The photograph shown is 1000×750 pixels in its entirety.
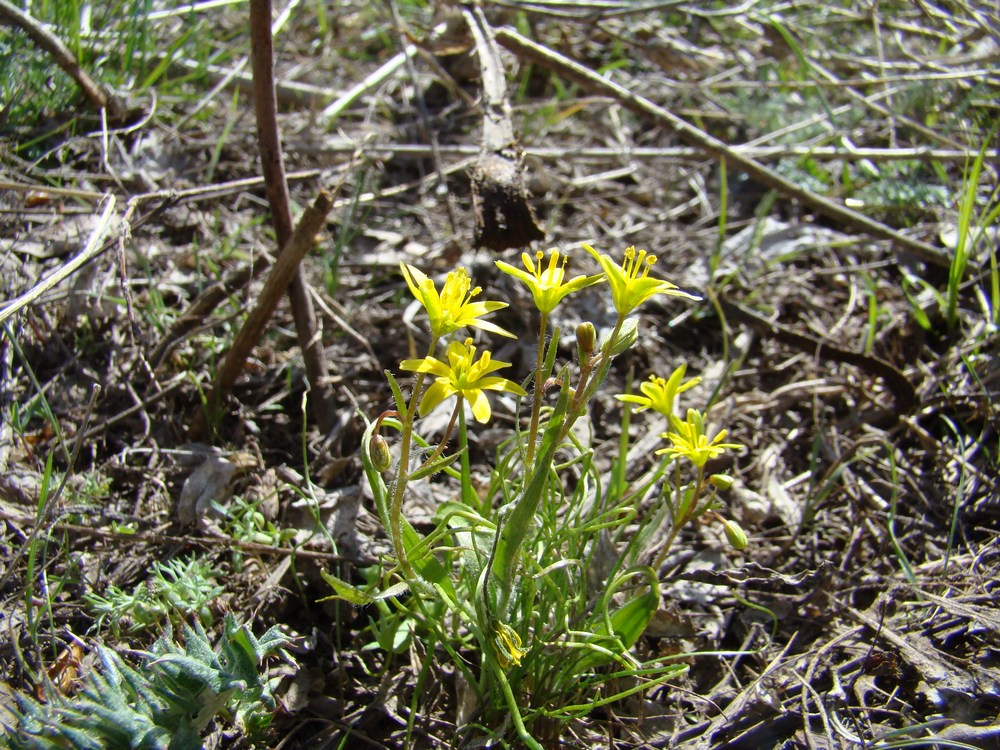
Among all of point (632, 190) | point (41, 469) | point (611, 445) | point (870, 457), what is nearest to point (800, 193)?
point (632, 190)

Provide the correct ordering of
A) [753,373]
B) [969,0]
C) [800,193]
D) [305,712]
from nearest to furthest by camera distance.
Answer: [305,712]
[753,373]
[800,193]
[969,0]

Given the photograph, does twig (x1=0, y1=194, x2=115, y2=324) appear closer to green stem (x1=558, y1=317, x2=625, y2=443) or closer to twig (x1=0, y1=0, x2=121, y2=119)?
twig (x1=0, y1=0, x2=121, y2=119)

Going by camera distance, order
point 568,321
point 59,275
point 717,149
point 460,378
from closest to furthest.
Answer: point 460,378, point 59,275, point 568,321, point 717,149

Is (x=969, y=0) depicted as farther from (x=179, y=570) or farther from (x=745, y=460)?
(x=179, y=570)

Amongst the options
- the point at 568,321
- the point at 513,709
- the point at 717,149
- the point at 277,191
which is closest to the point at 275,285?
the point at 277,191

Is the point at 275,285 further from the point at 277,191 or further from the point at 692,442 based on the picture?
the point at 692,442

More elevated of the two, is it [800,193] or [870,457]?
[800,193]

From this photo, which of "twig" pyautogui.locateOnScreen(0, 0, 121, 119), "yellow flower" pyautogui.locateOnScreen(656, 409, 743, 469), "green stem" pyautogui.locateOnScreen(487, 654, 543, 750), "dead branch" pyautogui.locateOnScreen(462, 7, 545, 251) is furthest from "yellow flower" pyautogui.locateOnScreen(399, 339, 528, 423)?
"twig" pyautogui.locateOnScreen(0, 0, 121, 119)
